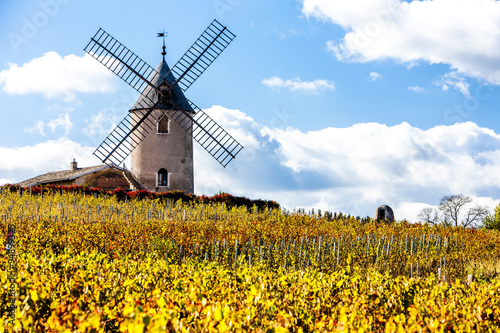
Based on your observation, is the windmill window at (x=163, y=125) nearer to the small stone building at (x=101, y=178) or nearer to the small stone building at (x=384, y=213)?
the small stone building at (x=101, y=178)

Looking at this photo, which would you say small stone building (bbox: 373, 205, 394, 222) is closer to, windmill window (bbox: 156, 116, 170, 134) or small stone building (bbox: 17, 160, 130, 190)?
windmill window (bbox: 156, 116, 170, 134)

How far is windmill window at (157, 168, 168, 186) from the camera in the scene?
1060 inches

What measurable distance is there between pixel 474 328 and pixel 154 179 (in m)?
22.9

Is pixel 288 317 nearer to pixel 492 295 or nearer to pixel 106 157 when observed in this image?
Answer: pixel 492 295

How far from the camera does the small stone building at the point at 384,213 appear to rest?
2394 centimetres

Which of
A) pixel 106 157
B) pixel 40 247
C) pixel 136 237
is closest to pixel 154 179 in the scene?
pixel 106 157

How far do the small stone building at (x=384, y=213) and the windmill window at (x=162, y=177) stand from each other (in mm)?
10413

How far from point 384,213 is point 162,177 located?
36.0 feet

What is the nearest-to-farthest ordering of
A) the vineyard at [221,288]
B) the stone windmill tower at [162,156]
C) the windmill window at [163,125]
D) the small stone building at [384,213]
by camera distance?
1. the vineyard at [221,288]
2. the small stone building at [384,213]
3. the stone windmill tower at [162,156]
4. the windmill window at [163,125]

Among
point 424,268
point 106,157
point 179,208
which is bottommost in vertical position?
point 424,268

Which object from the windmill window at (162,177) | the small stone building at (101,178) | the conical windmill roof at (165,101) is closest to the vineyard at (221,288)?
the conical windmill roof at (165,101)

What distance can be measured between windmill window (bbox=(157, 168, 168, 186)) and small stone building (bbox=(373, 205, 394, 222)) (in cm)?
1041

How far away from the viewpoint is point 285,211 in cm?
2328

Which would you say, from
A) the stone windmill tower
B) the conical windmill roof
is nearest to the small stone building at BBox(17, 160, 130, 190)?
the stone windmill tower
